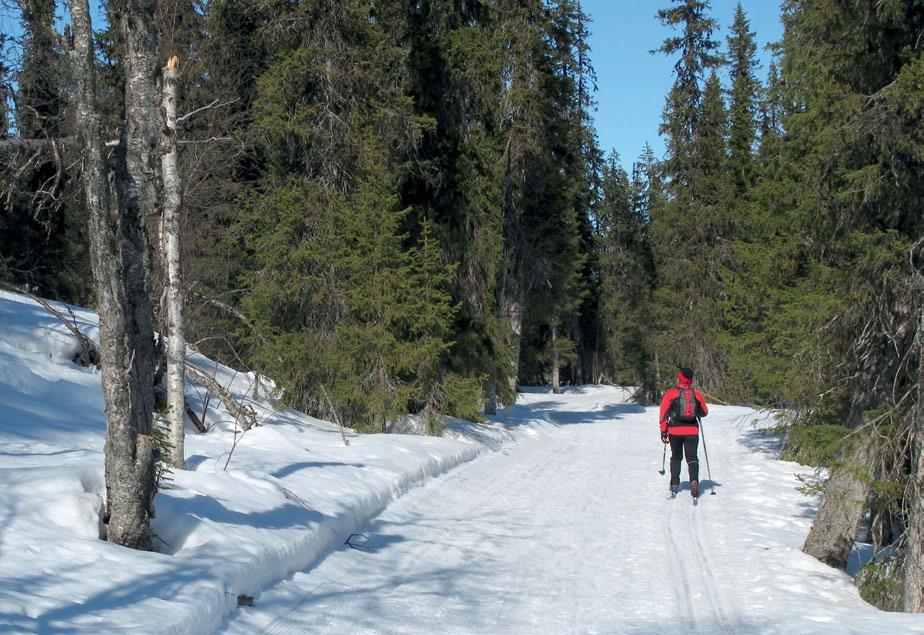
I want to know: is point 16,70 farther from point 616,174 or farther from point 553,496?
point 616,174

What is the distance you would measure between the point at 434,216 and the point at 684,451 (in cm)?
860

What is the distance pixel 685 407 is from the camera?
42.2ft

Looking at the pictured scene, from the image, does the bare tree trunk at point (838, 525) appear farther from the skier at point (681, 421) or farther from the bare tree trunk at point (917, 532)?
the skier at point (681, 421)

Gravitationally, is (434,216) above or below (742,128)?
below

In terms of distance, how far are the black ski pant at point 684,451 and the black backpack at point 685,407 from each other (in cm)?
27

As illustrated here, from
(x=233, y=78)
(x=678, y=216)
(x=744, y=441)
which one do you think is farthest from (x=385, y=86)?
(x=678, y=216)

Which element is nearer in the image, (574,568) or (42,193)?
(42,193)

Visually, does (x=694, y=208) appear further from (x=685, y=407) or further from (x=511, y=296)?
(x=685, y=407)

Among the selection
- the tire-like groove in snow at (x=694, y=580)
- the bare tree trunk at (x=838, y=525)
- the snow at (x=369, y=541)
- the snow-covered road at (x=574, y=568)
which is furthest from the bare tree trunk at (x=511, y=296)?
the bare tree trunk at (x=838, y=525)

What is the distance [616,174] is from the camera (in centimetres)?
5919

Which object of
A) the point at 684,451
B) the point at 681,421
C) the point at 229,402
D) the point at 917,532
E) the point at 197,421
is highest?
the point at 229,402

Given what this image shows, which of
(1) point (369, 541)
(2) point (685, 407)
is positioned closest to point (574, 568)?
(1) point (369, 541)

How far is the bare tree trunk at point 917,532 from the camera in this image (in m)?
7.75

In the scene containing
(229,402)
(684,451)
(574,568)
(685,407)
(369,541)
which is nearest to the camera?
(574,568)
